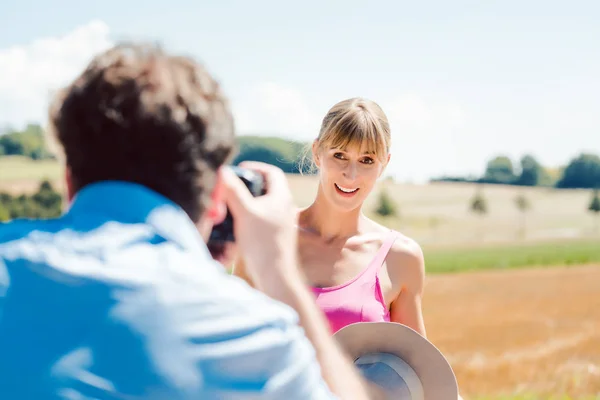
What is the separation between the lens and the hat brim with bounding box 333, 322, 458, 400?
2.29m

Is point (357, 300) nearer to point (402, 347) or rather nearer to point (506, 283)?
point (402, 347)

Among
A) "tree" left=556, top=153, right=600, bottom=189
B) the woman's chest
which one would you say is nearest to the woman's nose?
the woman's chest

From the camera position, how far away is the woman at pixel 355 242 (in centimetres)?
301

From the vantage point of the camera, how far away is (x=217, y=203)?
3.76ft

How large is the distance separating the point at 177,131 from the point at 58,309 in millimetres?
292

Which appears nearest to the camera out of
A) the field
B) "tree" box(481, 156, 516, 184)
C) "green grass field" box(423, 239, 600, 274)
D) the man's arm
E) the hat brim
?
the man's arm

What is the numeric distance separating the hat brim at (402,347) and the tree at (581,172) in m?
112

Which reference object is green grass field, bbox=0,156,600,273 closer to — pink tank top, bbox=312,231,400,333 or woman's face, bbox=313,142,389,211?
woman's face, bbox=313,142,389,211

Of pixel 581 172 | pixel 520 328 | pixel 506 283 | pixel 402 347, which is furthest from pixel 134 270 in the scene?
pixel 581 172

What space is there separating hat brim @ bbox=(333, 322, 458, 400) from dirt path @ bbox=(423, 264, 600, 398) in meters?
10.5

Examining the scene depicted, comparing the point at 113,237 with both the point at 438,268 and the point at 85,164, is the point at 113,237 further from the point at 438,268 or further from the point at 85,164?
the point at 438,268

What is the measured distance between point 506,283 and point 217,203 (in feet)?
132

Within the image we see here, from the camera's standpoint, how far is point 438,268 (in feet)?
148

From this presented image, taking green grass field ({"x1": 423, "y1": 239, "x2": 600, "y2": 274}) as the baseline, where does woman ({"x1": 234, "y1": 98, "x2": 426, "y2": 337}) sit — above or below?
above
